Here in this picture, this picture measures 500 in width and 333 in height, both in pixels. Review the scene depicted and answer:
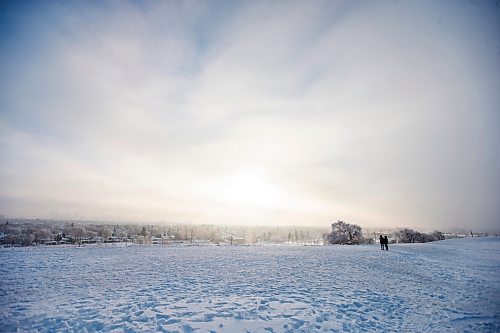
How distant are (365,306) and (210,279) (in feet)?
29.8

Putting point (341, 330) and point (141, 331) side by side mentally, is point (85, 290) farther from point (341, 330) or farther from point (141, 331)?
point (341, 330)

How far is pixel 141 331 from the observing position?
807 centimetres

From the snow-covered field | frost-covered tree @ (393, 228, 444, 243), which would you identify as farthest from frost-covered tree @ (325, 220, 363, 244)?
the snow-covered field

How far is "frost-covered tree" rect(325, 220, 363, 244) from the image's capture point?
63000 millimetres

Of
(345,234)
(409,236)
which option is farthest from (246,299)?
(409,236)

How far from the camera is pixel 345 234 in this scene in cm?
6347

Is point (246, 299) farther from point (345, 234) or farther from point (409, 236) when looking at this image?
point (409, 236)

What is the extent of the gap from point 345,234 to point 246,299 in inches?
2316

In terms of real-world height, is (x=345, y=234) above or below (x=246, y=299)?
below

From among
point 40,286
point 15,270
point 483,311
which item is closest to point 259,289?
point 483,311

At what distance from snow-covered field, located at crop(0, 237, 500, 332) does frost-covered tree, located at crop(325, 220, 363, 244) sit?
151 ft

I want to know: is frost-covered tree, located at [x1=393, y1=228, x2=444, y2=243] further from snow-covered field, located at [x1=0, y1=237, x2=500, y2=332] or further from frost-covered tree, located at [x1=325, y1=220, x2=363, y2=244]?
snow-covered field, located at [x1=0, y1=237, x2=500, y2=332]

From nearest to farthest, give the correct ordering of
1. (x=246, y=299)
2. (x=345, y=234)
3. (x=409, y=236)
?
(x=246, y=299) → (x=345, y=234) → (x=409, y=236)

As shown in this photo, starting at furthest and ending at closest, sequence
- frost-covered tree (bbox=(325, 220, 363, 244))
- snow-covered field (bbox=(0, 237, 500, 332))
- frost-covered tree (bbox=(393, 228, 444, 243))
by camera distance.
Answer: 1. frost-covered tree (bbox=(393, 228, 444, 243))
2. frost-covered tree (bbox=(325, 220, 363, 244))
3. snow-covered field (bbox=(0, 237, 500, 332))
